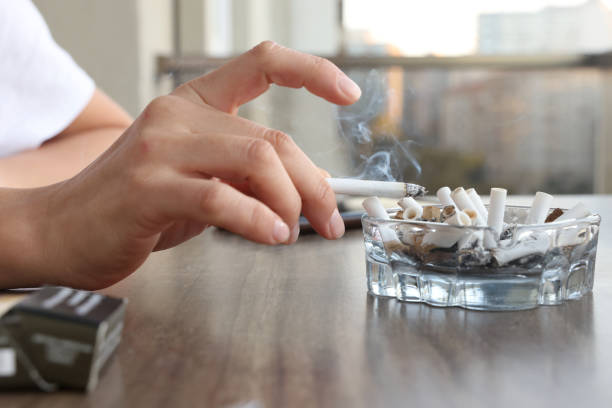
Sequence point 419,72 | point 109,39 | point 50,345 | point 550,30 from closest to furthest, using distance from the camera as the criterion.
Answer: point 50,345
point 109,39
point 419,72
point 550,30

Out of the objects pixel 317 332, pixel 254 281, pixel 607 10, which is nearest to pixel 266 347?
pixel 317 332

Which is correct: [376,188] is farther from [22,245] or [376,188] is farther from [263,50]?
[22,245]

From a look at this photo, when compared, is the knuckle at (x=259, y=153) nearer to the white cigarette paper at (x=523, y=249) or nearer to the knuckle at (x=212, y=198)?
the knuckle at (x=212, y=198)

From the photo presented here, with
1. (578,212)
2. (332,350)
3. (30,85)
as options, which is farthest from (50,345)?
(30,85)

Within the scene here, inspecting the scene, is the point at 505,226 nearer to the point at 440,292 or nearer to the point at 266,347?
the point at 440,292


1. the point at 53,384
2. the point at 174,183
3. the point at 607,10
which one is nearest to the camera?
the point at 53,384

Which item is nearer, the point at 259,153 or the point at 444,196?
the point at 259,153
